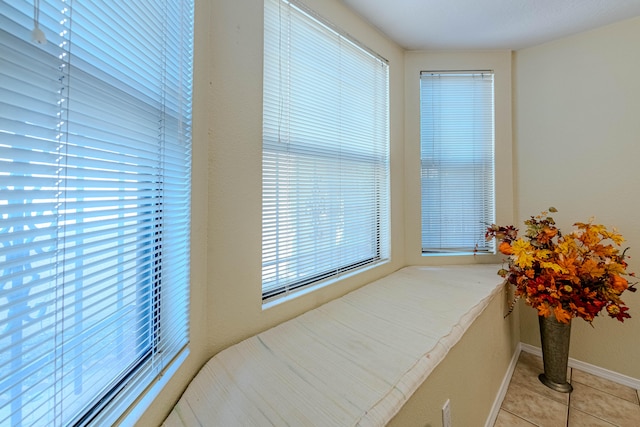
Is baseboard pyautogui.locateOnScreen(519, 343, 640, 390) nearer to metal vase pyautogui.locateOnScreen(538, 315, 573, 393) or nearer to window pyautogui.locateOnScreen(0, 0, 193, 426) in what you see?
metal vase pyautogui.locateOnScreen(538, 315, 573, 393)

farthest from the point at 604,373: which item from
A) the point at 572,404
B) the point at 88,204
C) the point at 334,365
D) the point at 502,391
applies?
the point at 88,204

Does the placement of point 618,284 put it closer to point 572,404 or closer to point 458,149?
point 572,404

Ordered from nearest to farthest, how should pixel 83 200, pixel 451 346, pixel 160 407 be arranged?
1. pixel 83 200
2. pixel 160 407
3. pixel 451 346

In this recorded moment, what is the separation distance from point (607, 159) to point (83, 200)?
8.82 ft

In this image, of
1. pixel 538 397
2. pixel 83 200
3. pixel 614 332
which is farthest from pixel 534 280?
pixel 83 200

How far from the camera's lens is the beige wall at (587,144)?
160cm

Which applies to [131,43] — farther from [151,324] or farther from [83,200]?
[151,324]

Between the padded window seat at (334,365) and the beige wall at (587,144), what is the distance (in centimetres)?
118

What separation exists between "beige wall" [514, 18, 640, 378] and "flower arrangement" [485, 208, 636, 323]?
1.39ft

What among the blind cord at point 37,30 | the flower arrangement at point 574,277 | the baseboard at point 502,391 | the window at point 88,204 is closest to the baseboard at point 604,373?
the baseboard at point 502,391

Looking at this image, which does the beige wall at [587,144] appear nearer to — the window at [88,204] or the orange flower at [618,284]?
the orange flower at [618,284]

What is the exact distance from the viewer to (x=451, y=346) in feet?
3.18

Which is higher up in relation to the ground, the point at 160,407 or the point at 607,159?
the point at 607,159

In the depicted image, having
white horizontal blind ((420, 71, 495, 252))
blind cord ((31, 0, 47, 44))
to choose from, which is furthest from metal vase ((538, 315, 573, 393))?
blind cord ((31, 0, 47, 44))
